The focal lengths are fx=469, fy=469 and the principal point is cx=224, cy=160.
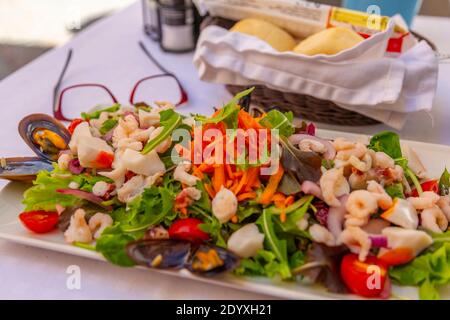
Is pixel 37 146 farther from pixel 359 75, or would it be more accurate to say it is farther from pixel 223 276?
pixel 359 75

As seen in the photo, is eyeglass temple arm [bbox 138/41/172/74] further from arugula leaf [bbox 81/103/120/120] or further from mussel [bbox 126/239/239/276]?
mussel [bbox 126/239/239/276]

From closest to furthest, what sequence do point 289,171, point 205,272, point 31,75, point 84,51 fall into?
1. point 205,272
2. point 289,171
3. point 31,75
4. point 84,51

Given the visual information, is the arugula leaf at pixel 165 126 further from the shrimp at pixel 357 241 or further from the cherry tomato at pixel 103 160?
the shrimp at pixel 357 241

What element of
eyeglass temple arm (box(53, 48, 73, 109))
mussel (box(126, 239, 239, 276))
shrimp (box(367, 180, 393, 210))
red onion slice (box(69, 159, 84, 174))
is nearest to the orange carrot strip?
mussel (box(126, 239, 239, 276))

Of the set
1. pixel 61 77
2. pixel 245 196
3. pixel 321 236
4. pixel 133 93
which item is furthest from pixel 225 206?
pixel 61 77

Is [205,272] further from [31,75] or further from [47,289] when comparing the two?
[31,75]

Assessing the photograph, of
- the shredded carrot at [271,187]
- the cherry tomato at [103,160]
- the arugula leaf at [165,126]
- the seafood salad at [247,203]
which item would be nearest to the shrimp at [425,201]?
the seafood salad at [247,203]
